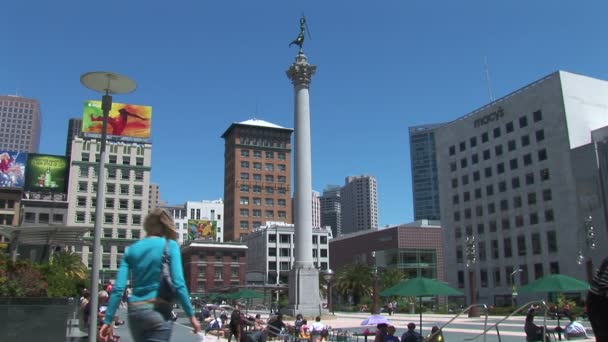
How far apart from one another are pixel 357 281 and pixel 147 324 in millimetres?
75103

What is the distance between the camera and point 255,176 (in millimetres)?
144250

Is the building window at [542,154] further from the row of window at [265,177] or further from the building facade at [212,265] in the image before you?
the row of window at [265,177]

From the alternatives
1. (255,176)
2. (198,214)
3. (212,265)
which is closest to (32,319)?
(212,265)

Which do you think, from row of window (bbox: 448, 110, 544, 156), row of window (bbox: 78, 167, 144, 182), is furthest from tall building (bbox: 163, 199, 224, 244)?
row of window (bbox: 448, 110, 544, 156)

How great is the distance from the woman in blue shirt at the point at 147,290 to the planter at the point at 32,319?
11.3 meters

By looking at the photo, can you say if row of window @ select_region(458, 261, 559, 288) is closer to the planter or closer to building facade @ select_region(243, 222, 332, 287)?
building facade @ select_region(243, 222, 332, 287)

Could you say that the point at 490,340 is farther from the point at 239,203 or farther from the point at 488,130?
the point at 239,203

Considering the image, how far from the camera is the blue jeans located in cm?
507

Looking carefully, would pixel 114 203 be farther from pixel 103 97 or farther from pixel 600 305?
pixel 600 305

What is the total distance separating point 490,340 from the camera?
83.5ft

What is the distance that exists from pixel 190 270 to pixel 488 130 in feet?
206

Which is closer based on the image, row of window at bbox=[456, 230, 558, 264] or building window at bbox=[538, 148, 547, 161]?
row of window at bbox=[456, 230, 558, 264]

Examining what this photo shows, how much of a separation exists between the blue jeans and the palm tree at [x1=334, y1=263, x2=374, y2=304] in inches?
2952

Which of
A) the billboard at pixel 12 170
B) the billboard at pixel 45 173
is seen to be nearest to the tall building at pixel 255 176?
the billboard at pixel 45 173
